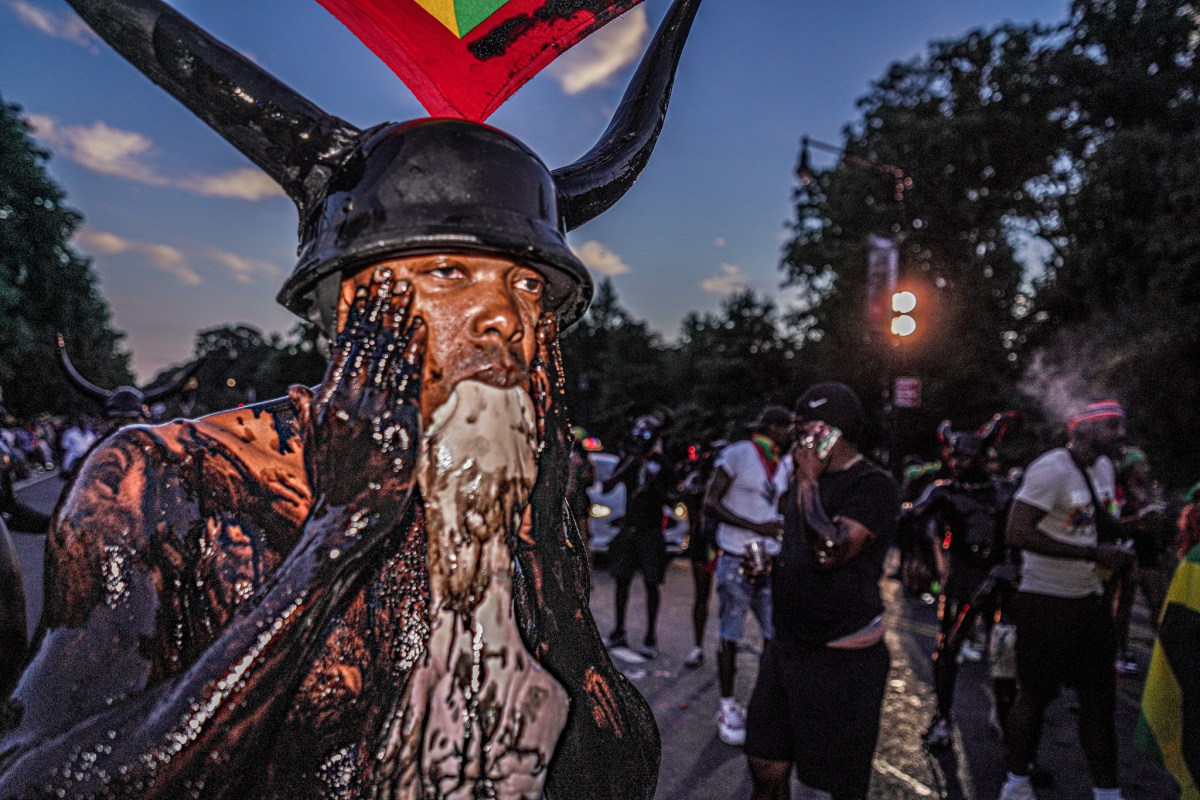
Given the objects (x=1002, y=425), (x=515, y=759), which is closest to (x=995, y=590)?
(x=1002, y=425)

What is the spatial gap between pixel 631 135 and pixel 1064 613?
171 inches

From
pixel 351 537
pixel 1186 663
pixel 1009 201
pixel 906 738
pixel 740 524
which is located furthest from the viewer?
pixel 1009 201

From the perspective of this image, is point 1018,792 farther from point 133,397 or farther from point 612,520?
point 612,520

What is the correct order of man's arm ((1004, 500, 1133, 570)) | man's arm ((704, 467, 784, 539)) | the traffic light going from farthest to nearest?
1. the traffic light
2. man's arm ((704, 467, 784, 539))
3. man's arm ((1004, 500, 1133, 570))

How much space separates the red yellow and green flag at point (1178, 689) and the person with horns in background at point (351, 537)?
12.3ft

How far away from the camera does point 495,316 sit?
42.3 inches

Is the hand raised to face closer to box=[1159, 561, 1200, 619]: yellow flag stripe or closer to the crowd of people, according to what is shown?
the crowd of people

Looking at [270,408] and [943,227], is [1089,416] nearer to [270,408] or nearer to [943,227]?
[270,408]

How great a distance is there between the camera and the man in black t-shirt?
10.5 feet

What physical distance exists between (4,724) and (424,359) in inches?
28.6

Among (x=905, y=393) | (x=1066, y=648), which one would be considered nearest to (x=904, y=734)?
(x=1066, y=648)

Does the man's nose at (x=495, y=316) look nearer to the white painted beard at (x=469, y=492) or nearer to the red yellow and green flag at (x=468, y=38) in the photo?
the white painted beard at (x=469, y=492)

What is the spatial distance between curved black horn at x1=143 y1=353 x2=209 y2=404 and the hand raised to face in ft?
13.8

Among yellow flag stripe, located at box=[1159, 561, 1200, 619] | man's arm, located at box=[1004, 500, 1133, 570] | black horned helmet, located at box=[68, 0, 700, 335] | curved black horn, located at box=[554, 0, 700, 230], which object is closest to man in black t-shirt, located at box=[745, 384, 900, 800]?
man's arm, located at box=[1004, 500, 1133, 570]
